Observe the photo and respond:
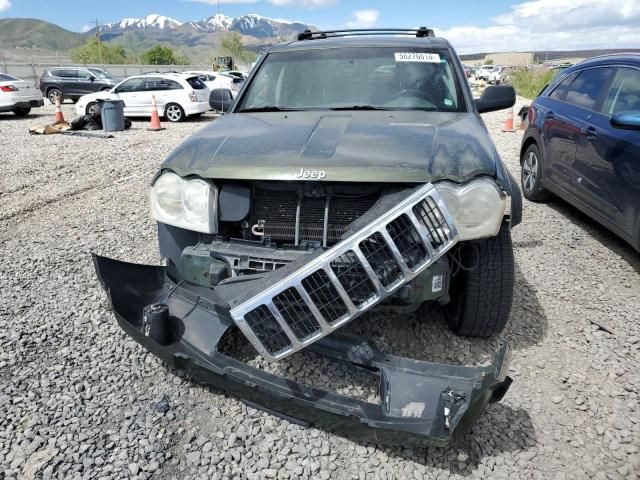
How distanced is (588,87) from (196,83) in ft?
39.6

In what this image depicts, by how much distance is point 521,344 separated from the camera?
10.2 feet

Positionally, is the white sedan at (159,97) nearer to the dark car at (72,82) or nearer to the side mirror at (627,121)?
the dark car at (72,82)

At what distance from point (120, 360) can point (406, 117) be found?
224cm

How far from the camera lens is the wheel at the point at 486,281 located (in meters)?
2.71

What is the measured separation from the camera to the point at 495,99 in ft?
12.5

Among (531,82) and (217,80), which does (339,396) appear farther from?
(531,82)

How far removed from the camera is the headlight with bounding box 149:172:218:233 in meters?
2.51

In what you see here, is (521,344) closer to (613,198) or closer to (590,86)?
(613,198)

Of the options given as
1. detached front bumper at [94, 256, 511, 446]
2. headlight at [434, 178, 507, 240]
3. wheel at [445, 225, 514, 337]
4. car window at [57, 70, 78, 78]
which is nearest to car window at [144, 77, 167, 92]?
car window at [57, 70, 78, 78]

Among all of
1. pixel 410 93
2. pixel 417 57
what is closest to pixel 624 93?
pixel 417 57

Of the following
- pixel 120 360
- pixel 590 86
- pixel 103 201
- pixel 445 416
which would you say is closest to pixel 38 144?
pixel 103 201

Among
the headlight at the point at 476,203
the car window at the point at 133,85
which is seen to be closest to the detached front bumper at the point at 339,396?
the headlight at the point at 476,203

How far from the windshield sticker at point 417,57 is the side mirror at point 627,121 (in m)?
1.47

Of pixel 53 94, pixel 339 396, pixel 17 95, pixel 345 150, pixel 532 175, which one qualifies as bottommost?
pixel 339 396
